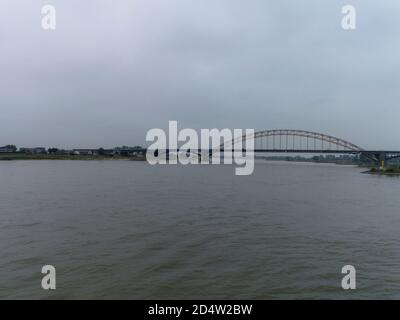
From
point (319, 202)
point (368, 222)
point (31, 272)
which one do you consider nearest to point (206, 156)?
point (319, 202)

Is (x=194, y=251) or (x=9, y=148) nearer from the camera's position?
(x=194, y=251)

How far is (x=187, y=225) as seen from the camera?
11.2 meters

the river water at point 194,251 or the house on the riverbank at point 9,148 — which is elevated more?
the house on the riverbank at point 9,148

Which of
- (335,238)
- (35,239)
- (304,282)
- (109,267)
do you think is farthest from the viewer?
(335,238)

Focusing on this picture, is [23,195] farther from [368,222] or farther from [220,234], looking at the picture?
[368,222]

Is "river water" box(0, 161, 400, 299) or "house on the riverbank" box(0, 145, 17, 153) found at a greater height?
"house on the riverbank" box(0, 145, 17, 153)

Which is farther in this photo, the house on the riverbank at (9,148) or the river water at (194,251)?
the house on the riverbank at (9,148)

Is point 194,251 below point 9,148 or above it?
below

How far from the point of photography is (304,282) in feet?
21.2

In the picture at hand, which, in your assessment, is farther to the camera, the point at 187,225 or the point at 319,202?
the point at 319,202

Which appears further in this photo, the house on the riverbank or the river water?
the house on the riverbank
